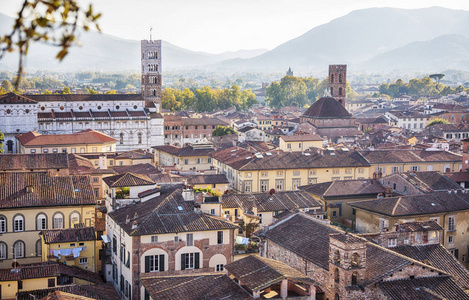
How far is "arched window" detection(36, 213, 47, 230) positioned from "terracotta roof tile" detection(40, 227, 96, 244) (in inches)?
68.1

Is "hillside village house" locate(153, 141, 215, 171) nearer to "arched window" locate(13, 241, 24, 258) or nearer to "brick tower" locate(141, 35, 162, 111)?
"arched window" locate(13, 241, 24, 258)

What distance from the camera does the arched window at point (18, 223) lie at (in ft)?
98.8

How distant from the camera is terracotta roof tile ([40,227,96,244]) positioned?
92.7ft

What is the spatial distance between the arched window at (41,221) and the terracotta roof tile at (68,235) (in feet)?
5.67

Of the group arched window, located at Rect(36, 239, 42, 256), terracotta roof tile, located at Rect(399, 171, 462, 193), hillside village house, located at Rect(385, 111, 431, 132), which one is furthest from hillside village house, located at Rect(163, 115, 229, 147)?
arched window, located at Rect(36, 239, 42, 256)

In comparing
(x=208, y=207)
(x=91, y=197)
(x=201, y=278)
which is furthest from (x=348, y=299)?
(x=91, y=197)

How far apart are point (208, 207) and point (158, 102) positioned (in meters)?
70.8

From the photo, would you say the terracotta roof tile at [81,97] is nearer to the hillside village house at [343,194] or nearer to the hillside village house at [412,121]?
the hillside village house at [343,194]

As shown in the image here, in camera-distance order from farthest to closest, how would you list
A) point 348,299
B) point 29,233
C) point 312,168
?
1. point 312,168
2. point 29,233
3. point 348,299

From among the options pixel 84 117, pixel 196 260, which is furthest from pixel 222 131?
pixel 196 260

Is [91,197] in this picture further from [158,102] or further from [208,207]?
[158,102]

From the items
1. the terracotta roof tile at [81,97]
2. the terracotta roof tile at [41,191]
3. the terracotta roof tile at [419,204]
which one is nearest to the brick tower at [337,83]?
the terracotta roof tile at [81,97]

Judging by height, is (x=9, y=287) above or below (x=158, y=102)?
below

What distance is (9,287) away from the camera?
2306cm
